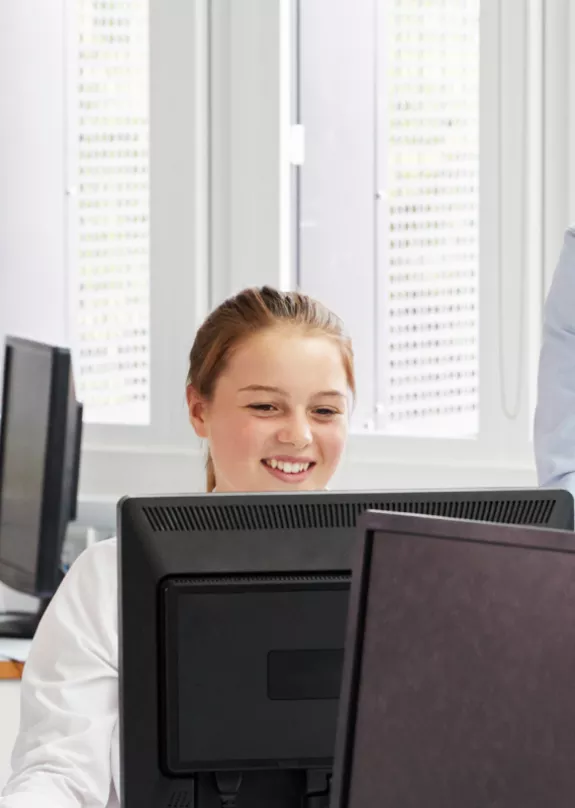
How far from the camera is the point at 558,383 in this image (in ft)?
7.45

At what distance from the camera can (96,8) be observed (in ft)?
11.8

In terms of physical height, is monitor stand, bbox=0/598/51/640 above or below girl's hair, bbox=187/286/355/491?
below

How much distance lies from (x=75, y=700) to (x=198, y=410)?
0.50 meters

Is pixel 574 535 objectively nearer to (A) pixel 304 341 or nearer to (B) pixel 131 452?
(A) pixel 304 341

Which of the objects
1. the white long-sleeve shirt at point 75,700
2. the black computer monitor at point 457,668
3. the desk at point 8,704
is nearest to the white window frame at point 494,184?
the desk at point 8,704

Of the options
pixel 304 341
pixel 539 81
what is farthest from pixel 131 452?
pixel 304 341

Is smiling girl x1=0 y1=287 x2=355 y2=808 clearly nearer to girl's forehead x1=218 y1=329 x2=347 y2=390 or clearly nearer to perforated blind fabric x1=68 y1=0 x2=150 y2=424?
girl's forehead x1=218 y1=329 x2=347 y2=390

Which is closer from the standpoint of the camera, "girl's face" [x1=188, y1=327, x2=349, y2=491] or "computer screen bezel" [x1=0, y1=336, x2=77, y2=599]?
"girl's face" [x1=188, y1=327, x2=349, y2=491]

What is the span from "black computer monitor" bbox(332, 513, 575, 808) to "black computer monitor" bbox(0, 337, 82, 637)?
2.05 metres

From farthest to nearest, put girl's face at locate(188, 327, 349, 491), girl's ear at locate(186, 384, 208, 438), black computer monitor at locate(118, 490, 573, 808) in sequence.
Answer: girl's ear at locate(186, 384, 208, 438) < girl's face at locate(188, 327, 349, 491) < black computer monitor at locate(118, 490, 573, 808)

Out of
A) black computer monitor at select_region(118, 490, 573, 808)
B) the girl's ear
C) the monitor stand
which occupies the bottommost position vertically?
the monitor stand

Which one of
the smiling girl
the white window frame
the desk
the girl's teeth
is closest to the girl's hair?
the smiling girl

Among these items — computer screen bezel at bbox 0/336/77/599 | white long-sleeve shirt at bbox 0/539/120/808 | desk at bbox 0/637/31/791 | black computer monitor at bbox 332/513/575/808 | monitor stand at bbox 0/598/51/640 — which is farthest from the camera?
monitor stand at bbox 0/598/51/640

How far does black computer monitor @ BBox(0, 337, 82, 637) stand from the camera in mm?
2941
